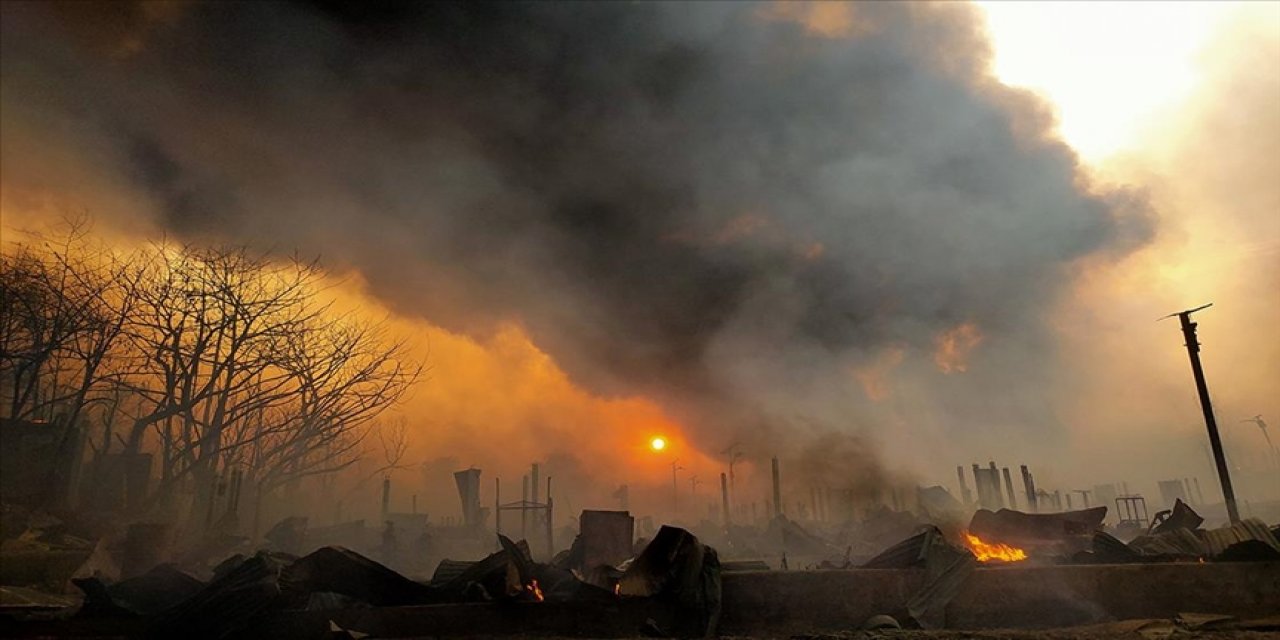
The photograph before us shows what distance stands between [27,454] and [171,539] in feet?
12.1

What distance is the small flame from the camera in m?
8.69

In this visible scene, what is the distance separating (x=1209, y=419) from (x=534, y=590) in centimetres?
2183

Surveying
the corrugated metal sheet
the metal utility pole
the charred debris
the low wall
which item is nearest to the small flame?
the charred debris

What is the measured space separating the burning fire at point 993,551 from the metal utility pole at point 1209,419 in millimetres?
9290

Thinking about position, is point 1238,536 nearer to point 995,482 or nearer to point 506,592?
point 506,592

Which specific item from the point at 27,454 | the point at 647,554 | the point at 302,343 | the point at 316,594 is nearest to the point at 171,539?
the point at 27,454

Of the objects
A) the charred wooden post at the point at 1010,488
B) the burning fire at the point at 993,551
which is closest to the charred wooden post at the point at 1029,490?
→ the charred wooden post at the point at 1010,488

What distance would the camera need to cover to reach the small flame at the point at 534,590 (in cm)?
869

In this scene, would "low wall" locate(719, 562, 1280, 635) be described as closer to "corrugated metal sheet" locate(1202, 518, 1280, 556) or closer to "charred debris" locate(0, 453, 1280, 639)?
"charred debris" locate(0, 453, 1280, 639)

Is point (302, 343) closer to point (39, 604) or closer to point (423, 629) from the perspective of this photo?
point (39, 604)

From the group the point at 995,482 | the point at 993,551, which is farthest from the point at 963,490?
the point at 993,551

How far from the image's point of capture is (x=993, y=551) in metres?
13.8

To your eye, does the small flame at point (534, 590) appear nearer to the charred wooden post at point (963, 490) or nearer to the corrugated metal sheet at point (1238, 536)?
the corrugated metal sheet at point (1238, 536)

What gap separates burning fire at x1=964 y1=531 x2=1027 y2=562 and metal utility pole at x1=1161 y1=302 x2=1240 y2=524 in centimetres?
929
